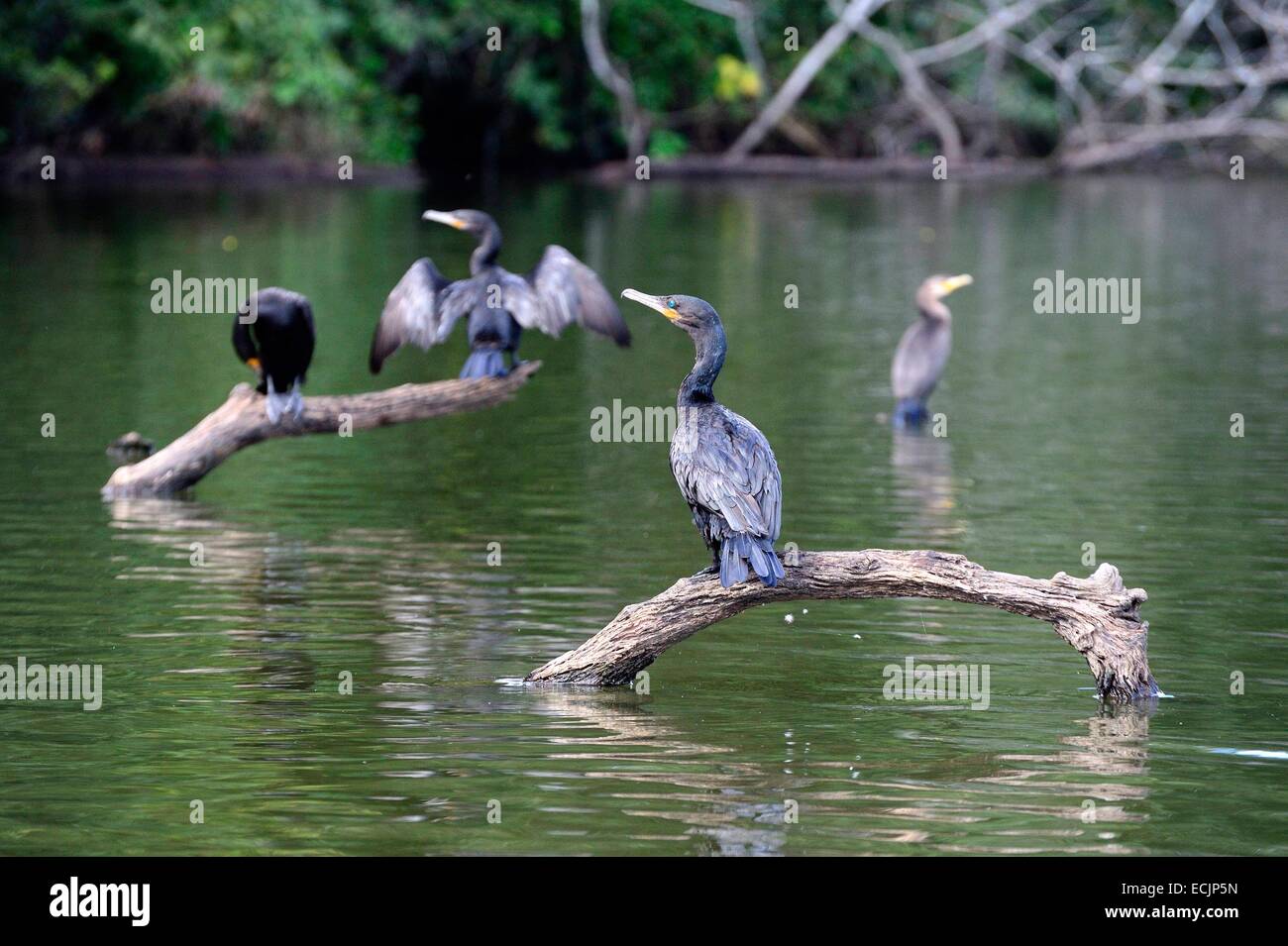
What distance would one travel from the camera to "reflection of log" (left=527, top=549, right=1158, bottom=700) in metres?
6.58

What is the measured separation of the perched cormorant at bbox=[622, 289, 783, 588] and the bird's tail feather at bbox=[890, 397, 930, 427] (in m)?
6.27

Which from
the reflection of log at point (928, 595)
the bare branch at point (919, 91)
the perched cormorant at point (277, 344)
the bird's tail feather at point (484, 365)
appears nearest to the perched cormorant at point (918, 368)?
the bird's tail feather at point (484, 365)

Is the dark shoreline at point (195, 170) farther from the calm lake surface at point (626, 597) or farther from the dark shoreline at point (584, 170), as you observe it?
the calm lake surface at point (626, 597)

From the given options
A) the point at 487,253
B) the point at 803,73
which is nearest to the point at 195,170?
the point at 803,73

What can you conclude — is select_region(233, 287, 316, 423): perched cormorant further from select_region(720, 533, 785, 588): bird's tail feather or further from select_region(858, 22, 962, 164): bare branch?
select_region(858, 22, 962, 164): bare branch

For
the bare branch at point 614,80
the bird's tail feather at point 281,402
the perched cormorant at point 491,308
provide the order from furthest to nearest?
the bare branch at point 614,80
the perched cormorant at point 491,308
the bird's tail feather at point 281,402

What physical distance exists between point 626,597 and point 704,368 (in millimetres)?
2012

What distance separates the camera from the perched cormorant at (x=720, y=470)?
249 inches

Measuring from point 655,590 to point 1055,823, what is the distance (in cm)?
317

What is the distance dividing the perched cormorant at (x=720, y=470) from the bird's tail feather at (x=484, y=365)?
130 inches

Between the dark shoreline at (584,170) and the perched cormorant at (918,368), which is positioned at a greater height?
the dark shoreline at (584,170)

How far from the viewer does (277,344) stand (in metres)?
9.73

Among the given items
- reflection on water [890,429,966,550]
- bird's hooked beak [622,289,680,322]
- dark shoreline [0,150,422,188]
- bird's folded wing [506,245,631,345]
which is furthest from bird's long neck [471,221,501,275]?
dark shoreline [0,150,422,188]

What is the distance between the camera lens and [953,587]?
6590mm
